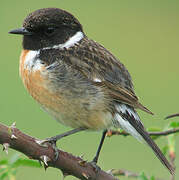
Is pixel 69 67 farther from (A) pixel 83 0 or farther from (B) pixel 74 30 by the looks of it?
(A) pixel 83 0

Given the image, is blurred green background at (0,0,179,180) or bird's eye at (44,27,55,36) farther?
blurred green background at (0,0,179,180)

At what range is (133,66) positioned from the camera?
1177 cm

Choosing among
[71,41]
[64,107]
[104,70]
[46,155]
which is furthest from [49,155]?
[71,41]

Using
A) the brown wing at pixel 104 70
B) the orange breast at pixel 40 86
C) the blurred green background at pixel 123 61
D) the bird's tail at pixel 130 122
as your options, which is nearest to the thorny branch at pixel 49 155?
the bird's tail at pixel 130 122

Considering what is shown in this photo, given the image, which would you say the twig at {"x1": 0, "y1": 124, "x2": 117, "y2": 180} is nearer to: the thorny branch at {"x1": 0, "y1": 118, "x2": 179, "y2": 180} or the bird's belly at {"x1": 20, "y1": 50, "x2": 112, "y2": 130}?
the thorny branch at {"x1": 0, "y1": 118, "x2": 179, "y2": 180}

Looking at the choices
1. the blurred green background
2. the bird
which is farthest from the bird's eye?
the blurred green background

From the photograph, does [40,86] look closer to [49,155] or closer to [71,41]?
[71,41]

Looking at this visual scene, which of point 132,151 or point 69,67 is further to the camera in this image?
point 132,151

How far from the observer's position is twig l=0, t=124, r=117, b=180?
11.9ft

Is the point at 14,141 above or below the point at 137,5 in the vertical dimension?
above

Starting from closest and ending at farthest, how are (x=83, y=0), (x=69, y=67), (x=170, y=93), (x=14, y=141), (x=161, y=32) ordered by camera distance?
(x=14, y=141) → (x=69, y=67) → (x=170, y=93) → (x=161, y=32) → (x=83, y=0)

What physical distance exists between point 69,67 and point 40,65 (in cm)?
31

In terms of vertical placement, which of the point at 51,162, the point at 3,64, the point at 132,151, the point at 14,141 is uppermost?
the point at 14,141

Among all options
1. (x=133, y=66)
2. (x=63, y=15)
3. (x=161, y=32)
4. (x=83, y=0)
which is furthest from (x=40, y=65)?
(x=83, y=0)
